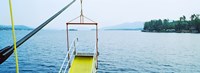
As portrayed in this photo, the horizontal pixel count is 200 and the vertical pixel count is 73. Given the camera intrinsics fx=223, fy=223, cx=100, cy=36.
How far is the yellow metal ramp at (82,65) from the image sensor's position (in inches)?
392

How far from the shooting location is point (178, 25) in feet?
523

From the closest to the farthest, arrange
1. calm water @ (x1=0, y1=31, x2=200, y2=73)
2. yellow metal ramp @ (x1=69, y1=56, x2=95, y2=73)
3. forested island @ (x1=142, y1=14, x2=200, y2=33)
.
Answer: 1. yellow metal ramp @ (x1=69, y1=56, x2=95, y2=73)
2. calm water @ (x1=0, y1=31, x2=200, y2=73)
3. forested island @ (x1=142, y1=14, x2=200, y2=33)

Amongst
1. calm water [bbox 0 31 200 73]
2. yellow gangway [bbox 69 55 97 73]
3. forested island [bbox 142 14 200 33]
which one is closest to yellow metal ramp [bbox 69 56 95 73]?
yellow gangway [bbox 69 55 97 73]

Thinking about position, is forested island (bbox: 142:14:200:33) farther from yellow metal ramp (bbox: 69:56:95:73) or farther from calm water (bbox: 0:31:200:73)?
yellow metal ramp (bbox: 69:56:95:73)

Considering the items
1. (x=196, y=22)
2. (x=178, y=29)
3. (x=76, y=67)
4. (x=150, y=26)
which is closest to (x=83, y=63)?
(x=76, y=67)

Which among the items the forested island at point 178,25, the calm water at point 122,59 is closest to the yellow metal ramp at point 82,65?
the calm water at point 122,59

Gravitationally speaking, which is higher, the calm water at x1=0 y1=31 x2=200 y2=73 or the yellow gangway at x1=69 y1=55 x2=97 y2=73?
the yellow gangway at x1=69 y1=55 x2=97 y2=73

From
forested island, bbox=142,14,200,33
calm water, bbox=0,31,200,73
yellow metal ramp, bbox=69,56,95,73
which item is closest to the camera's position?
yellow metal ramp, bbox=69,56,95,73

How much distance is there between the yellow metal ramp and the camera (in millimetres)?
9955

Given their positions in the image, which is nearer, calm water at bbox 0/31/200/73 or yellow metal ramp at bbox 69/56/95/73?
yellow metal ramp at bbox 69/56/95/73

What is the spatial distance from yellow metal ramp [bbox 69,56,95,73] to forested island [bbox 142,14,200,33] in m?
145

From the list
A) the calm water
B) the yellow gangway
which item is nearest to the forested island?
the calm water

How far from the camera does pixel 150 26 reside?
193625mm

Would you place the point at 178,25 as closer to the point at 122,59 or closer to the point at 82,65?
the point at 122,59
